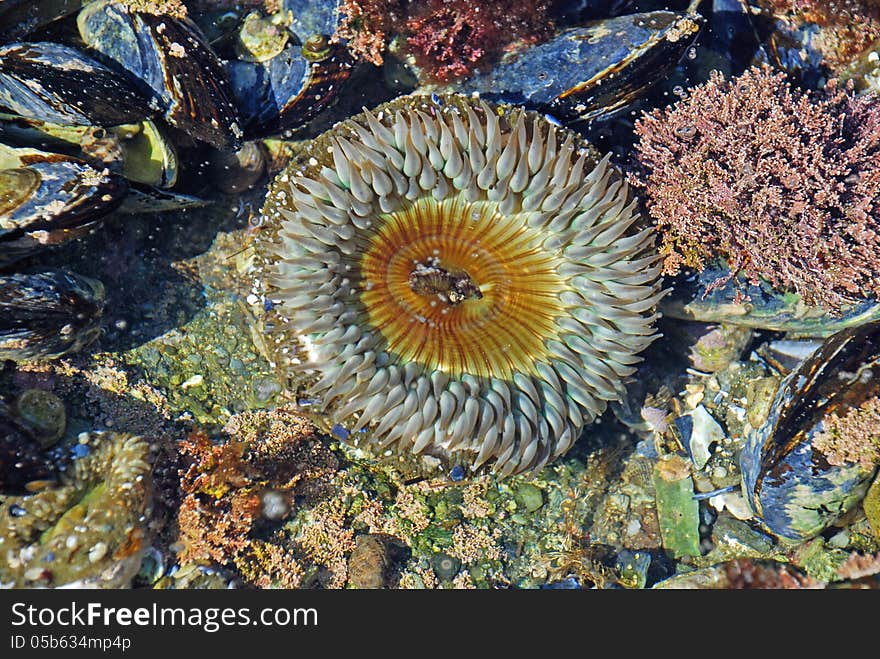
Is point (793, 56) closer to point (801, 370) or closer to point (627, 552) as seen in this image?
point (801, 370)

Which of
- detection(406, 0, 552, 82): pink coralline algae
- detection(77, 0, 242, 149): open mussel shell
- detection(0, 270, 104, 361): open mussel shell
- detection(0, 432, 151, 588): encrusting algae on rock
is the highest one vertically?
detection(406, 0, 552, 82): pink coralline algae

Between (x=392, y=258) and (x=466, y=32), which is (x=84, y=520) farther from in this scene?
(x=466, y=32)

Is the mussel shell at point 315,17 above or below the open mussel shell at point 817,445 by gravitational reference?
above

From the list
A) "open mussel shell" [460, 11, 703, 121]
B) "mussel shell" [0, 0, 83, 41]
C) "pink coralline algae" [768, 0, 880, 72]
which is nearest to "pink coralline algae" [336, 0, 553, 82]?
"open mussel shell" [460, 11, 703, 121]

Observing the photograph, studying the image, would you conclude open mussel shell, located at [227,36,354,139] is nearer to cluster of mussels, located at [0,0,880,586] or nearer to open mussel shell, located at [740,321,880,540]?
cluster of mussels, located at [0,0,880,586]

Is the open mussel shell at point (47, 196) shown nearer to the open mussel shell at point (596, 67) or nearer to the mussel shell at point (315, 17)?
the mussel shell at point (315, 17)

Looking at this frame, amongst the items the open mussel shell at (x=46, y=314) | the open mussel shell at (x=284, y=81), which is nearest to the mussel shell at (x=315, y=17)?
the open mussel shell at (x=284, y=81)
